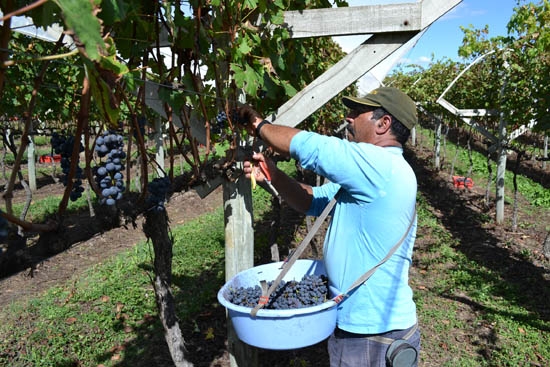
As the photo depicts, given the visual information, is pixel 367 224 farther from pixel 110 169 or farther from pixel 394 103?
pixel 110 169

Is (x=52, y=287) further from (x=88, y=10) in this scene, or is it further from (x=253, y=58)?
(x=88, y=10)

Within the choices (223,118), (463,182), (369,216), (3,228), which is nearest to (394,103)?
(369,216)

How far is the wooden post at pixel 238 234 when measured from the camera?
251 cm

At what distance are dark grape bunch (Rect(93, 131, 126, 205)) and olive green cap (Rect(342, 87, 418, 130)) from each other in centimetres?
98

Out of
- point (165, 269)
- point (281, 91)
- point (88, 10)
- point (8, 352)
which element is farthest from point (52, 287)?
point (88, 10)

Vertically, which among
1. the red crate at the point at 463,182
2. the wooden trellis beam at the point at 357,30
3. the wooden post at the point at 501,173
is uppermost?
the wooden trellis beam at the point at 357,30

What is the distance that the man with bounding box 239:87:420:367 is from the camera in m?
1.72

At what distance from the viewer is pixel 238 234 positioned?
258cm

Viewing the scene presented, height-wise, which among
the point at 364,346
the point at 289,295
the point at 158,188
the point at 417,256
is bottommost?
the point at 417,256

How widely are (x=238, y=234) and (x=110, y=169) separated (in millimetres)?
1174

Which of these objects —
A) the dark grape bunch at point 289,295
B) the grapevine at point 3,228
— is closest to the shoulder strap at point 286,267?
the dark grape bunch at point 289,295

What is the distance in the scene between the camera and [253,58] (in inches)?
95.6

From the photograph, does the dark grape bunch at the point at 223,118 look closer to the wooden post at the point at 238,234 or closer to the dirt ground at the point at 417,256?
the wooden post at the point at 238,234

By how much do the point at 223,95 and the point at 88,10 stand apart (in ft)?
4.88
